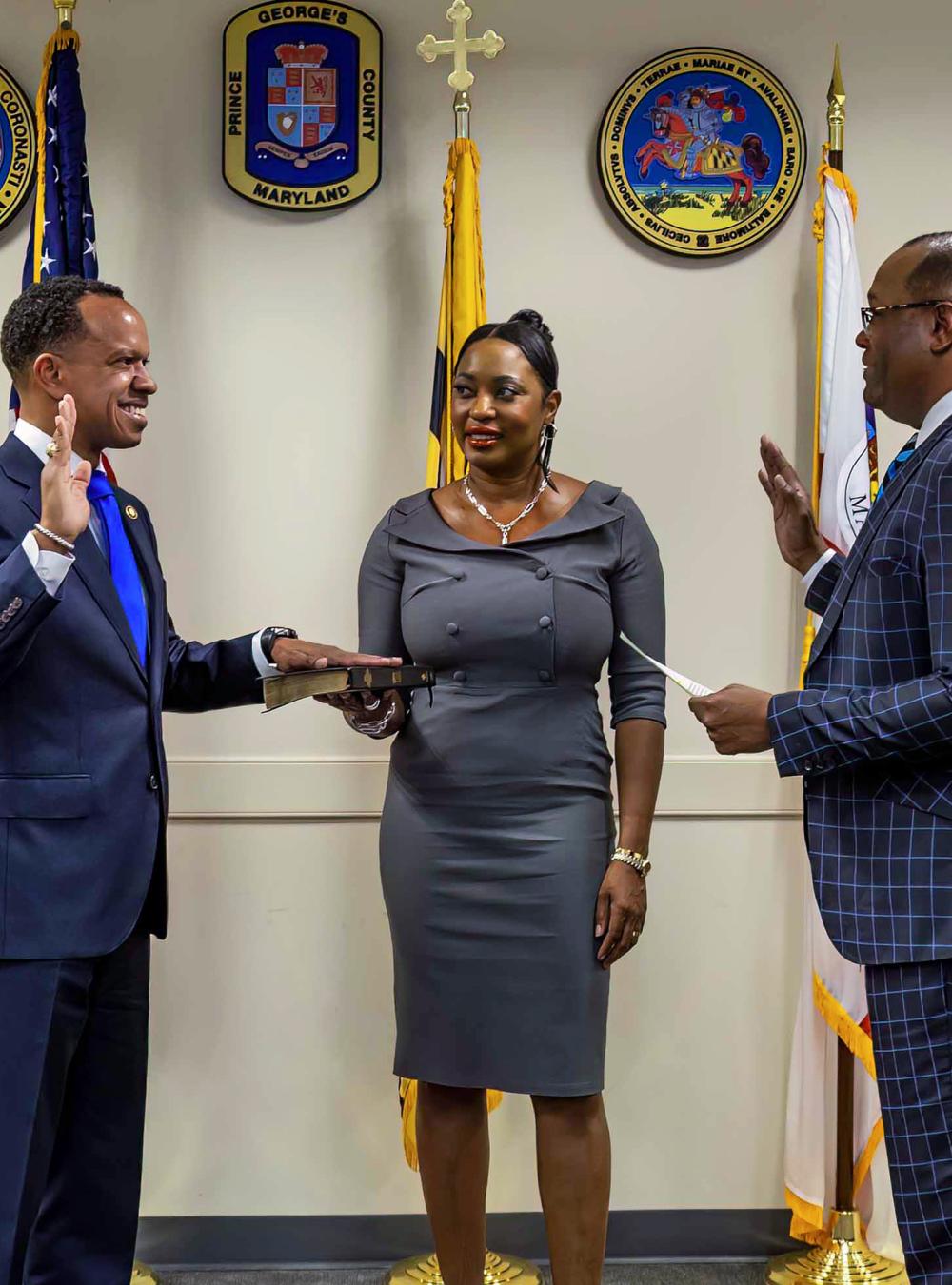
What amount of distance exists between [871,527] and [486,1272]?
1954 millimetres

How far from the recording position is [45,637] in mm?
2107

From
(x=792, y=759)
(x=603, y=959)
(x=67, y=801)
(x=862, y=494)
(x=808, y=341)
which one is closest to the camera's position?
(x=792, y=759)

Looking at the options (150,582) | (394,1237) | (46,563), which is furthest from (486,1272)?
(46,563)

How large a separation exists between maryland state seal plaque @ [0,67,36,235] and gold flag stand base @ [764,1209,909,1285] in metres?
2.94

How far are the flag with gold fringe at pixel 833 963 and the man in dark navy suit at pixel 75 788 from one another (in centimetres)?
123

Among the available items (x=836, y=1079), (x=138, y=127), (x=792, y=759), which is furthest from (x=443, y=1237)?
(x=138, y=127)

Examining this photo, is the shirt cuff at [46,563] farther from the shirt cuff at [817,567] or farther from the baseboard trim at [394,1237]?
the baseboard trim at [394,1237]

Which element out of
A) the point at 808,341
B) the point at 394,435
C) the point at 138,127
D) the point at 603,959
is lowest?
the point at 603,959

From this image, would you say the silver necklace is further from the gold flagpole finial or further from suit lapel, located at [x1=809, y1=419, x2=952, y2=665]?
the gold flagpole finial

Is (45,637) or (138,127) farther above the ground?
(138,127)

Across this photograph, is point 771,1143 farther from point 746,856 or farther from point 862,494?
point 862,494

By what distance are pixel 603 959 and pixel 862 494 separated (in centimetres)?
120

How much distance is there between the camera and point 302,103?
315cm

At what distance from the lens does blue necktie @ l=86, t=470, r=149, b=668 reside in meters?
2.28
